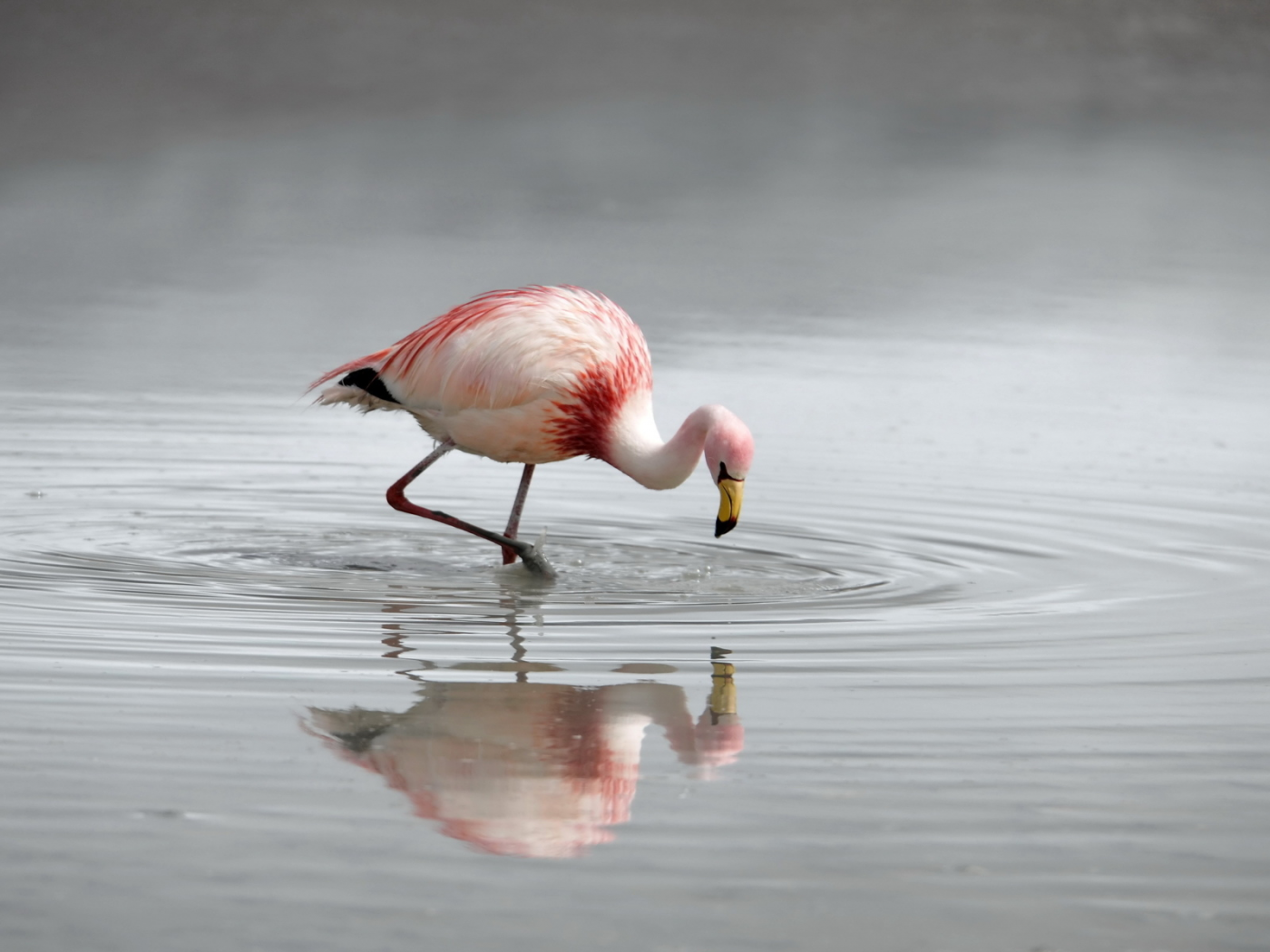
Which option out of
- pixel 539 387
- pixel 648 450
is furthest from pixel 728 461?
pixel 539 387

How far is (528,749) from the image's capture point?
4.48 metres

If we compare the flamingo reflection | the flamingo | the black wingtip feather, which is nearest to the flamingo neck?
the flamingo

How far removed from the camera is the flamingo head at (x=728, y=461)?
671 cm

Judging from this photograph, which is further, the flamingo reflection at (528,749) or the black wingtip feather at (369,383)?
the black wingtip feather at (369,383)

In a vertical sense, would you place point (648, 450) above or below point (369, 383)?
below

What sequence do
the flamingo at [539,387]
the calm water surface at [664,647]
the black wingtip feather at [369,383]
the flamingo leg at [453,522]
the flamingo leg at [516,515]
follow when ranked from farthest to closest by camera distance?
1. the black wingtip feather at [369,383]
2. the flamingo leg at [516,515]
3. the flamingo at [539,387]
4. the flamingo leg at [453,522]
5. the calm water surface at [664,647]

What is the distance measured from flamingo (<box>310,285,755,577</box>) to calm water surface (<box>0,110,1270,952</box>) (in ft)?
1.37

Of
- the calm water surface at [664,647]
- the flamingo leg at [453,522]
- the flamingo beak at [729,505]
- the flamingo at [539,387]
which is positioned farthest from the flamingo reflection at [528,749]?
the flamingo at [539,387]

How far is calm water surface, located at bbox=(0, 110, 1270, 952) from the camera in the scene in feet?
11.8

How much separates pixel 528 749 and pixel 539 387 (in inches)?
116

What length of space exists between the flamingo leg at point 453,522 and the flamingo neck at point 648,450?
532 mm

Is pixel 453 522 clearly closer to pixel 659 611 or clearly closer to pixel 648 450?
pixel 648 450

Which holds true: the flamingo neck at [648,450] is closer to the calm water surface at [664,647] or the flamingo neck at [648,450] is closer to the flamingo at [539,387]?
the flamingo at [539,387]

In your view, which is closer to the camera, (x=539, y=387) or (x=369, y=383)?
(x=539, y=387)
